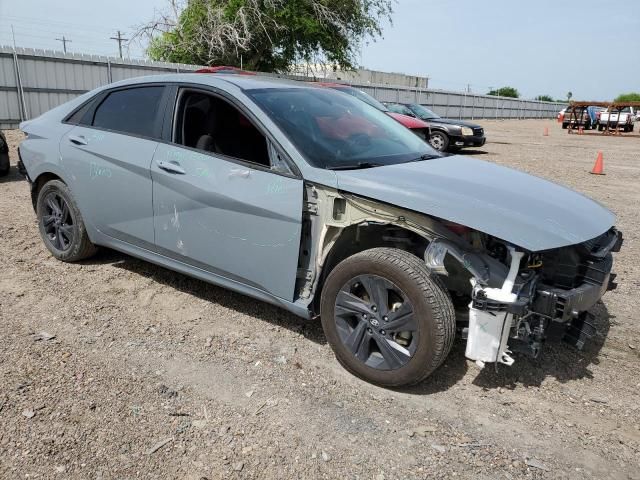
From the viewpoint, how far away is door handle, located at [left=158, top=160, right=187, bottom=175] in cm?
357

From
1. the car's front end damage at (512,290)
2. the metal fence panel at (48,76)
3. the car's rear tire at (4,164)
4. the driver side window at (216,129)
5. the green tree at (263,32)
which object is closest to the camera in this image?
the car's front end damage at (512,290)

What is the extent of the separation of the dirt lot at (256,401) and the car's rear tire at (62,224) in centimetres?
46

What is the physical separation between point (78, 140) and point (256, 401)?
107 inches

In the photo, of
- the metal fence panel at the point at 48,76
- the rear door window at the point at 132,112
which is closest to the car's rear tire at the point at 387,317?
the rear door window at the point at 132,112

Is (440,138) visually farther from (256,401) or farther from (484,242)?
(256,401)

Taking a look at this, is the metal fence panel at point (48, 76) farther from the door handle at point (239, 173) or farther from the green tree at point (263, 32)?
the door handle at point (239, 173)

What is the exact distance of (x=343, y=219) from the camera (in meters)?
3.03

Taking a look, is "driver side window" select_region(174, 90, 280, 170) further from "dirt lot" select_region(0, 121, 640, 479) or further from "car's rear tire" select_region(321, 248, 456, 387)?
"dirt lot" select_region(0, 121, 640, 479)

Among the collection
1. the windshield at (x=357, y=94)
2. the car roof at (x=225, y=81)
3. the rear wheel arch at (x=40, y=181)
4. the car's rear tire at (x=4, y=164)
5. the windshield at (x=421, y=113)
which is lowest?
the car's rear tire at (x=4, y=164)

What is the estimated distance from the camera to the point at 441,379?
10.4 feet

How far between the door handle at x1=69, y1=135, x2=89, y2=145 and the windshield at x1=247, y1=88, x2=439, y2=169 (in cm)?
161

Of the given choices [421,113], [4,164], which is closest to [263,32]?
[421,113]

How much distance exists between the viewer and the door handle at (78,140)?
4.26 m

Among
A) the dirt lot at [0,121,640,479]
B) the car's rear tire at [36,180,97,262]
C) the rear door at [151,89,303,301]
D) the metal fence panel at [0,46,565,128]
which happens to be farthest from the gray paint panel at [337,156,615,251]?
the metal fence panel at [0,46,565,128]
